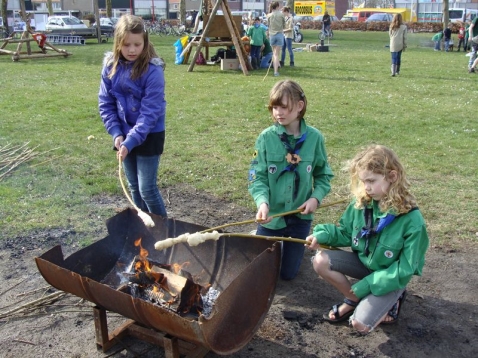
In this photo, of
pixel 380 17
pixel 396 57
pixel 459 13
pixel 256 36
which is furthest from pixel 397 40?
pixel 459 13

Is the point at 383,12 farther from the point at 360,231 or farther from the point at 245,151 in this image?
the point at 360,231

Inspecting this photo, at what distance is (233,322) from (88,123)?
6.42 meters

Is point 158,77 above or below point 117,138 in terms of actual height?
above

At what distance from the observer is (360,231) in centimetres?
326

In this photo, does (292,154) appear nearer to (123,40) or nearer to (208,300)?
(208,300)

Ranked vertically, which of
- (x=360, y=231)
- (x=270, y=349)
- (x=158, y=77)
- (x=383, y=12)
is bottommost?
(x=270, y=349)

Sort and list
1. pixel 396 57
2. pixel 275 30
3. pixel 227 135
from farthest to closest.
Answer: pixel 396 57, pixel 275 30, pixel 227 135

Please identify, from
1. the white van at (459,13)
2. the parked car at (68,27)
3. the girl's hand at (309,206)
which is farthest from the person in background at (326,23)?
the girl's hand at (309,206)

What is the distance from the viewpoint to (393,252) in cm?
310

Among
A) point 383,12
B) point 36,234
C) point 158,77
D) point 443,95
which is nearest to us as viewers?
point 158,77

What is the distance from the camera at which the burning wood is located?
3.05 m

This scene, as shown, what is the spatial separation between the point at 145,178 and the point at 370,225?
165cm

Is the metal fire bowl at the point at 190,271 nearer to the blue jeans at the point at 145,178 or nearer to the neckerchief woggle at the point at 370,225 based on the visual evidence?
the blue jeans at the point at 145,178

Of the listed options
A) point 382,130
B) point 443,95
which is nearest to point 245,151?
point 382,130
